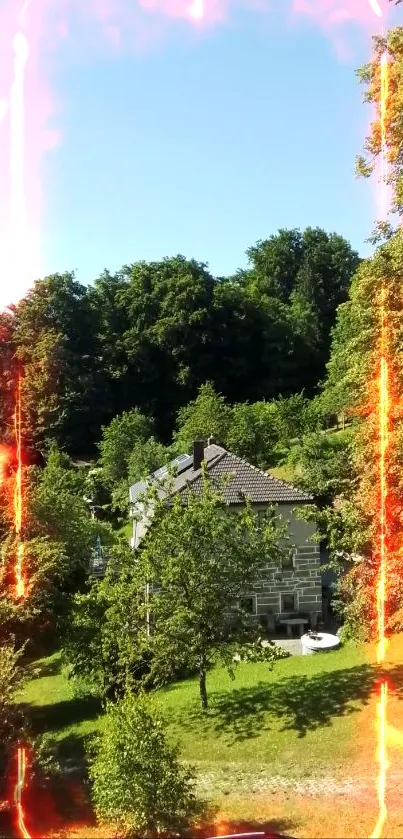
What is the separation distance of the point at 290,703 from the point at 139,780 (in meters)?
7.91

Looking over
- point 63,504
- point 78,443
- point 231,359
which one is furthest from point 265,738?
point 231,359

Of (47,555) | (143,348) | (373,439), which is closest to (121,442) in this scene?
(143,348)

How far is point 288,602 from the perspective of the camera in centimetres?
2509

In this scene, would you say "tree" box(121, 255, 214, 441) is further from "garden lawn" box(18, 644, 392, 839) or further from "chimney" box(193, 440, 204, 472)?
"garden lawn" box(18, 644, 392, 839)

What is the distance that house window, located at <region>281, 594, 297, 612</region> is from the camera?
25.0 meters

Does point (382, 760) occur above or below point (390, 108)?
below

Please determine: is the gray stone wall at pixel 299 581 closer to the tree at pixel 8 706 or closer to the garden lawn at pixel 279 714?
the garden lawn at pixel 279 714

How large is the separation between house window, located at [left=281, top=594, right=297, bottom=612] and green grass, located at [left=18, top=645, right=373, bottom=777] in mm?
3908

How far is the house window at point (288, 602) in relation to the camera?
25.0 meters

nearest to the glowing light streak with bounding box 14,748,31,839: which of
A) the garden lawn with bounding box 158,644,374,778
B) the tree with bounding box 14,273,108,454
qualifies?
the garden lawn with bounding box 158,644,374,778

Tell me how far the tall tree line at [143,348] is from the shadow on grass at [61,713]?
38.2m

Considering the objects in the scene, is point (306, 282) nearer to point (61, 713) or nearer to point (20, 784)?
point (61, 713)

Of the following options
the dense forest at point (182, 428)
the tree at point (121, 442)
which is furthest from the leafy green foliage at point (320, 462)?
the tree at point (121, 442)

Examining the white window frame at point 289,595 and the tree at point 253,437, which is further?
the tree at point 253,437
